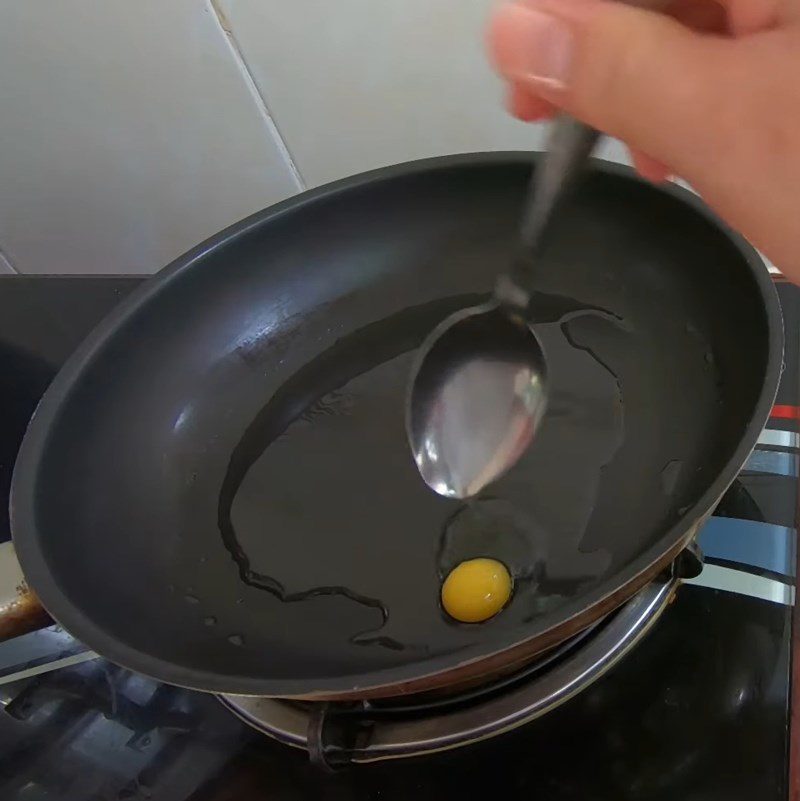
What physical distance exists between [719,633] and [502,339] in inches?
7.6

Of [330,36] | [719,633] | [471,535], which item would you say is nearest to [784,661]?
[719,633]

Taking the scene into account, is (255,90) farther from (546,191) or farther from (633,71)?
(633,71)

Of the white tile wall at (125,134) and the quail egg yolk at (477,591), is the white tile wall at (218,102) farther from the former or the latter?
the quail egg yolk at (477,591)

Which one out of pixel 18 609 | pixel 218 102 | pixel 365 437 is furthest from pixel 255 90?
pixel 18 609

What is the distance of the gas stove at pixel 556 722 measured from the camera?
0.41 metres

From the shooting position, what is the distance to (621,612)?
0.45m

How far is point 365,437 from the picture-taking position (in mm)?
546

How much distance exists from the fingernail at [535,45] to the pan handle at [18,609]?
324 mm

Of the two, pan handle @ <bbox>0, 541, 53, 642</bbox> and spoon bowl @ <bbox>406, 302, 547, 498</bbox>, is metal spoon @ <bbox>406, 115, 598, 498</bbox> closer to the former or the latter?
spoon bowl @ <bbox>406, 302, 547, 498</bbox>

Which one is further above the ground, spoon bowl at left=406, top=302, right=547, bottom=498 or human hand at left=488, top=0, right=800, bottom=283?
human hand at left=488, top=0, right=800, bottom=283

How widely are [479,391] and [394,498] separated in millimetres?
79

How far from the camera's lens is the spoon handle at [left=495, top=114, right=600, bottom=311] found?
0.40 metres

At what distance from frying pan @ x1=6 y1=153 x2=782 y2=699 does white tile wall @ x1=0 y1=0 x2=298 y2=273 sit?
12 cm

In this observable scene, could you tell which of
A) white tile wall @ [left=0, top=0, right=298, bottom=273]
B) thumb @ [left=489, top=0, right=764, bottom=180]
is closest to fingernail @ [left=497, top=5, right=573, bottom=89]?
thumb @ [left=489, top=0, right=764, bottom=180]
